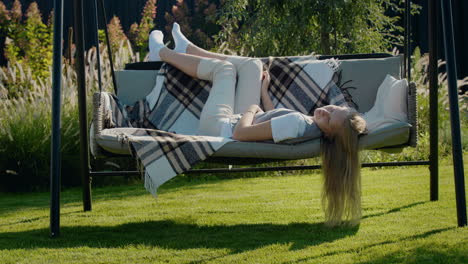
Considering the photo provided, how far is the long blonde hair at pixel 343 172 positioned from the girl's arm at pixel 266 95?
743mm

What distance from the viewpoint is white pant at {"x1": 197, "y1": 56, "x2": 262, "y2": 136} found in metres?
3.47

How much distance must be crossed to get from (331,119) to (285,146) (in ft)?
0.76

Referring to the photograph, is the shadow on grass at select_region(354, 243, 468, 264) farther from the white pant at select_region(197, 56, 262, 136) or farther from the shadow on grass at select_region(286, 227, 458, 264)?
the white pant at select_region(197, 56, 262, 136)

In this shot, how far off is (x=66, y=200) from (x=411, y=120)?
2240mm

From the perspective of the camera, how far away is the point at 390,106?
3.14 meters

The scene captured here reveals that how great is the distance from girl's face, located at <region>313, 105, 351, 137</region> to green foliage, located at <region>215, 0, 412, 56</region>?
10.2ft

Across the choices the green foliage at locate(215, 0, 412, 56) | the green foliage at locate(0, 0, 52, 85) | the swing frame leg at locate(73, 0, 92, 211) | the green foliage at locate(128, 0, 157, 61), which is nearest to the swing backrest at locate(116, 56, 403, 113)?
the swing frame leg at locate(73, 0, 92, 211)

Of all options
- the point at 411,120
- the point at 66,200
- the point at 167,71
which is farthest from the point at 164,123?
the point at 411,120

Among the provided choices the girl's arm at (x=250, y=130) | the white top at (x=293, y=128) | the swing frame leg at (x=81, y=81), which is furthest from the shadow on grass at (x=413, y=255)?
the swing frame leg at (x=81, y=81)

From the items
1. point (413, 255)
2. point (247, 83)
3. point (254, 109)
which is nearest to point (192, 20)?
point (247, 83)

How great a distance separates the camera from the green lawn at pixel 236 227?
2.53 m

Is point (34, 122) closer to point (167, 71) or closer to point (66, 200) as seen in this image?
point (66, 200)

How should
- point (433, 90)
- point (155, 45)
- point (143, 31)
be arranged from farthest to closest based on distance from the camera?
point (143, 31), point (155, 45), point (433, 90)

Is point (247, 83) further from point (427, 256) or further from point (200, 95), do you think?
point (427, 256)
